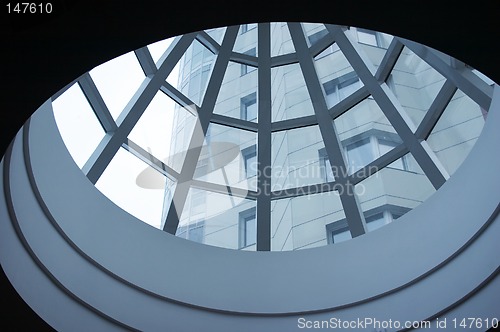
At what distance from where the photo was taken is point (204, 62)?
12742 mm

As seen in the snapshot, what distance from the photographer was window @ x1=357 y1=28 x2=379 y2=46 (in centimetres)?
1174

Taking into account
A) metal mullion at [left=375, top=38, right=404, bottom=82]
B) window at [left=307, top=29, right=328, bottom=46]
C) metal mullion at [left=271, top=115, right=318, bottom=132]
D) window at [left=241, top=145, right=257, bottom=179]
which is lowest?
window at [left=241, top=145, right=257, bottom=179]

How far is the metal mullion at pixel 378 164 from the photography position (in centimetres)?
1189

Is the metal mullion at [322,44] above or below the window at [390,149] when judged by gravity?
above

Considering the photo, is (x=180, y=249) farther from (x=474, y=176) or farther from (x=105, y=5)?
(x=105, y=5)

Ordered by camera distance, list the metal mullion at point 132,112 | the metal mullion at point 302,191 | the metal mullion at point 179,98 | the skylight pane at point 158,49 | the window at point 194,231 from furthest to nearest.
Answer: the metal mullion at point 302,191, the window at point 194,231, the metal mullion at point 179,98, the skylight pane at point 158,49, the metal mullion at point 132,112

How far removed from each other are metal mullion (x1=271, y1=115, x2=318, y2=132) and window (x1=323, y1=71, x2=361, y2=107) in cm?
48

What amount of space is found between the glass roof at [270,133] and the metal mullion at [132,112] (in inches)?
0.8

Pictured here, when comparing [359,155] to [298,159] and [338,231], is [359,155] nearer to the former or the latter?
[298,159]

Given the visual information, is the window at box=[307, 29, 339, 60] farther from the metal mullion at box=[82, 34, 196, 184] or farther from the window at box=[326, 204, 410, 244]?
the window at box=[326, 204, 410, 244]

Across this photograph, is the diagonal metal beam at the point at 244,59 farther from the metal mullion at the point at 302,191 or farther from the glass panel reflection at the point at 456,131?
the glass panel reflection at the point at 456,131

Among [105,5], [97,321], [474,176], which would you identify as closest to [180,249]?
[97,321]

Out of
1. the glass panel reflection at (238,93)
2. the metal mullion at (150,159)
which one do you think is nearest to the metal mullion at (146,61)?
the metal mullion at (150,159)

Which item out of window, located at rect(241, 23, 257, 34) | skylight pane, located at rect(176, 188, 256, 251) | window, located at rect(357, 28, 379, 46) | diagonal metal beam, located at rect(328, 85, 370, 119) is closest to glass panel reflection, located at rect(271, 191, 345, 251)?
skylight pane, located at rect(176, 188, 256, 251)
